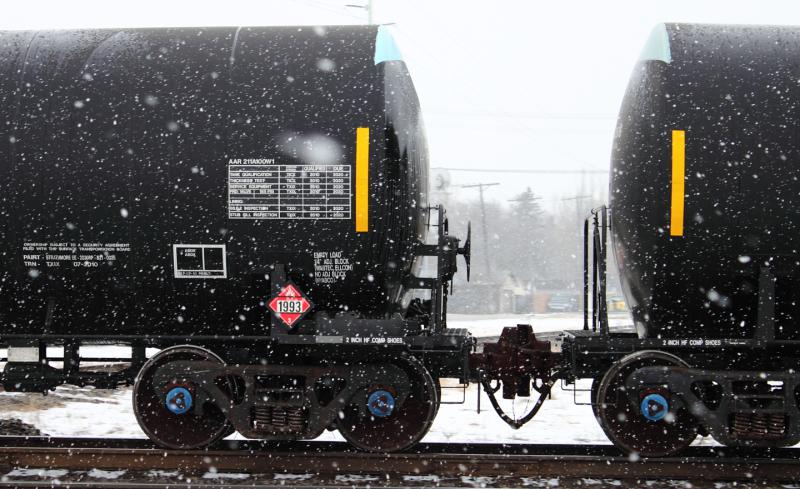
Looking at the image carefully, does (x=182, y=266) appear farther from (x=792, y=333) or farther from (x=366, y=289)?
(x=792, y=333)

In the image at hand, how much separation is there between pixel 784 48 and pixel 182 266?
18.7 feet

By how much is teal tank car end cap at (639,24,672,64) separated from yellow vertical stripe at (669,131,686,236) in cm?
73

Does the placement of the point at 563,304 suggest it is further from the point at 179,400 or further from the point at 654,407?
the point at 179,400

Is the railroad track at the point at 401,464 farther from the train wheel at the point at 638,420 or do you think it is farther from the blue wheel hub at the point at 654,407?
the blue wheel hub at the point at 654,407

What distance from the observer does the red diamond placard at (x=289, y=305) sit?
258 inches

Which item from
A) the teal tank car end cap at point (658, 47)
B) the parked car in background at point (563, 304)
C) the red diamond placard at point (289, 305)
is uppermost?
the teal tank car end cap at point (658, 47)

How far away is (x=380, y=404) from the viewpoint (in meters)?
6.58

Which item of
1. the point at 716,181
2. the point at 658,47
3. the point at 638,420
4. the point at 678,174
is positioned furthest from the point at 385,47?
the point at 638,420

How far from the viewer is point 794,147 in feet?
20.6

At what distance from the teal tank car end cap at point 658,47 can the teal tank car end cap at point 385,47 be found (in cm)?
229

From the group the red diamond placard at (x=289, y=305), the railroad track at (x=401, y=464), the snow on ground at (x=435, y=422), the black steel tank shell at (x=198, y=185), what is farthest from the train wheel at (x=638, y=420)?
the red diamond placard at (x=289, y=305)

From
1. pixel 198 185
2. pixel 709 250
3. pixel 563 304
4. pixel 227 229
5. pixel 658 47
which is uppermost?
pixel 658 47

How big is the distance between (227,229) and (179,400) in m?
1.59

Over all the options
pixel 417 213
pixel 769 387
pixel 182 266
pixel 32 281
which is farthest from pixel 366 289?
pixel 769 387
